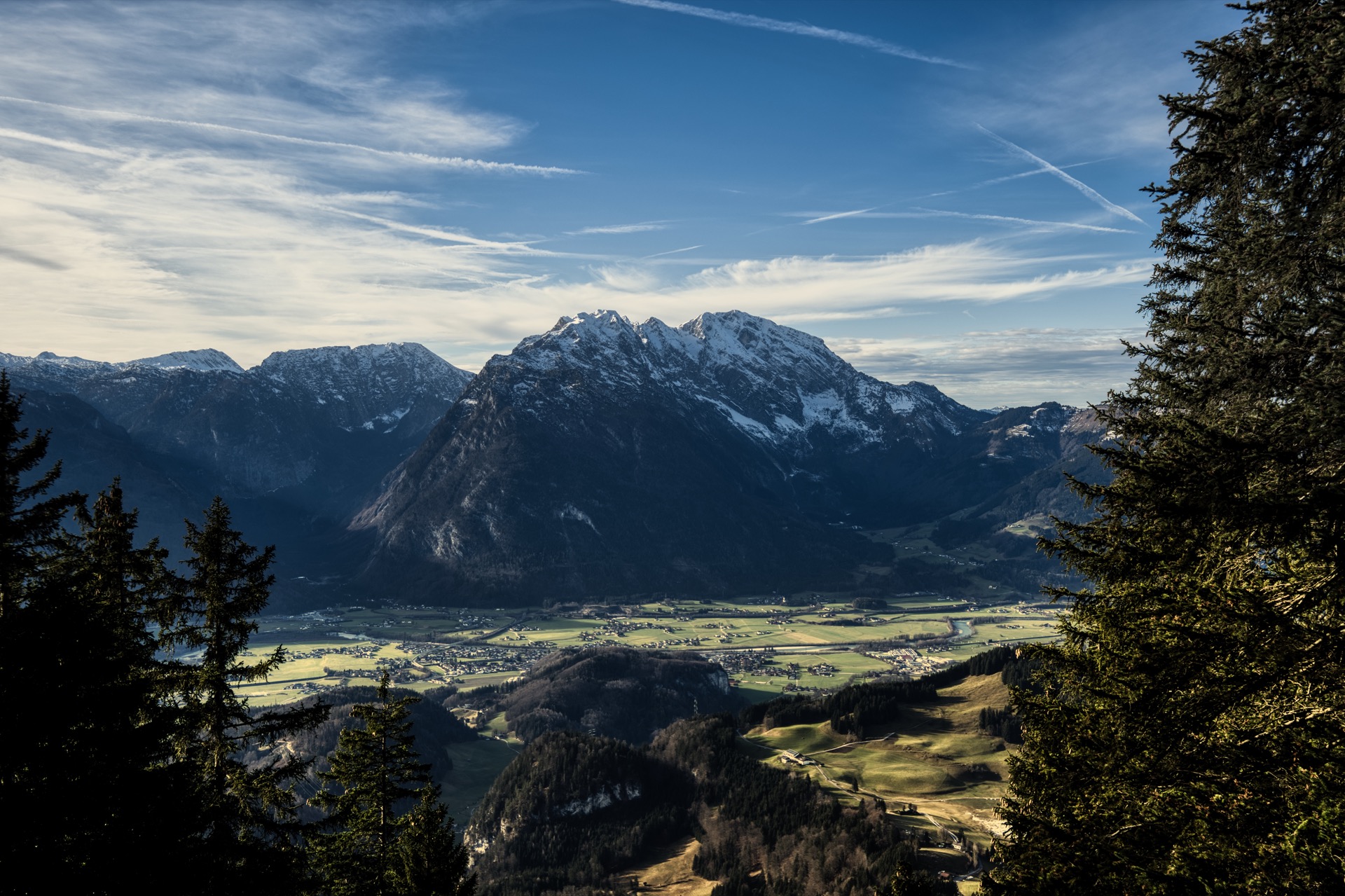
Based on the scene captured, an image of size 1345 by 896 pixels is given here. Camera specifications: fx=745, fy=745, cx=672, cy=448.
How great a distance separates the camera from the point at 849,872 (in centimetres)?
9181

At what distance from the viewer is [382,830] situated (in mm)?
29984

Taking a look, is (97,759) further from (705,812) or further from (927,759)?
(927,759)

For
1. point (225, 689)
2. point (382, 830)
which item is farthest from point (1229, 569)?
point (382, 830)

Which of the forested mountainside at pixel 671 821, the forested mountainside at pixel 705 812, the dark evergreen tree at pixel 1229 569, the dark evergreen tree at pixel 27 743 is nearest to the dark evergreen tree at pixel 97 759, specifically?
the dark evergreen tree at pixel 27 743

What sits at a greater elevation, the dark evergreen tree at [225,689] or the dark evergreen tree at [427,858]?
the dark evergreen tree at [225,689]

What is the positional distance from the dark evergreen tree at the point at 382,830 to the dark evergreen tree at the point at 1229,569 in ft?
74.3

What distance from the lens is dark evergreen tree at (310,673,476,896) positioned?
93.6 ft

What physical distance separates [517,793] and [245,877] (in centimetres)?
15137

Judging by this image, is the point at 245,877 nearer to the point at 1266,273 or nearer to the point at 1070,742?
the point at 1070,742

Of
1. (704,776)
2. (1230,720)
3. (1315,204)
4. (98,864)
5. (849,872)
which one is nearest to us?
(1230,720)

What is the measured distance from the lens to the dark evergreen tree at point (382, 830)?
28531 millimetres

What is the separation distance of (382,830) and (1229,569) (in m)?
30.3

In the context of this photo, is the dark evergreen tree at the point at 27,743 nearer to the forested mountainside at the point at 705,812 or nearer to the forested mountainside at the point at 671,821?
the forested mountainside at the point at 671,821

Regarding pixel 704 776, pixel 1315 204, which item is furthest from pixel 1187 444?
pixel 704 776
